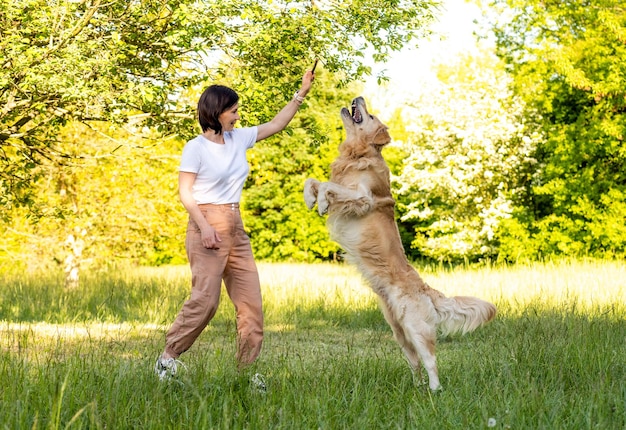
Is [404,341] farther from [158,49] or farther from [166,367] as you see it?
[158,49]

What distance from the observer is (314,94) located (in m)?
9.20

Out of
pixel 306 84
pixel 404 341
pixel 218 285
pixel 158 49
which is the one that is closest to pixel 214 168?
pixel 218 285

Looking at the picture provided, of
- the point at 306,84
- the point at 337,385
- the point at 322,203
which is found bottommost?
the point at 337,385

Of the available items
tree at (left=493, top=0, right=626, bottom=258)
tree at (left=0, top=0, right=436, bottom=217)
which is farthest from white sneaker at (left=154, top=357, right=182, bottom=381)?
tree at (left=493, top=0, right=626, bottom=258)

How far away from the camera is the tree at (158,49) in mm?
6980

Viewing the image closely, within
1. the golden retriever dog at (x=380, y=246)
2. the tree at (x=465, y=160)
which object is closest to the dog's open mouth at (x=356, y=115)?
the golden retriever dog at (x=380, y=246)

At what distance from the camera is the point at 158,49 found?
27.5ft

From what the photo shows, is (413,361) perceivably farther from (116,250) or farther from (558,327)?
(116,250)

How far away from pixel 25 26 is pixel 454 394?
19.9 feet

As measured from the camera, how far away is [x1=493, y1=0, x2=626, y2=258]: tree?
15.9 meters

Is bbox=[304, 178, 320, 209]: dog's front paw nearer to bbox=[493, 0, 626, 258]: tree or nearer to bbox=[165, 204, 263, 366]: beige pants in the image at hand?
bbox=[165, 204, 263, 366]: beige pants

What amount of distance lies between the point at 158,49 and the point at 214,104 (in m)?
4.02

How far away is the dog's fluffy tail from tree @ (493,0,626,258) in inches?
480

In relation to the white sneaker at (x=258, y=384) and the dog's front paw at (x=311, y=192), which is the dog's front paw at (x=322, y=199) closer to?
the dog's front paw at (x=311, y=192)
